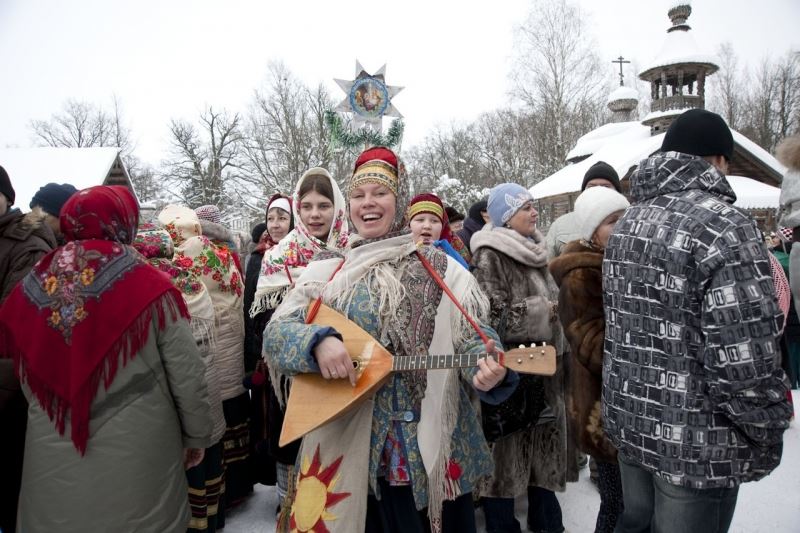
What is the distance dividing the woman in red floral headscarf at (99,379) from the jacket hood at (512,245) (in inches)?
80.3

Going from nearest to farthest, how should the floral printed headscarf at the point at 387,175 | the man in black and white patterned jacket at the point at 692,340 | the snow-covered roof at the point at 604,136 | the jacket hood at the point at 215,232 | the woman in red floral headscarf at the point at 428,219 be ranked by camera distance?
1. the man in black and white patterned jacket at the point at 692,340
2. the floral printed headscarf at the point at 387,175
3. the woman in red floral headscarf at the point at 428,219
4. the jacket hood at the point at 215,232
5. the snow-covered roof at the point at 604,136

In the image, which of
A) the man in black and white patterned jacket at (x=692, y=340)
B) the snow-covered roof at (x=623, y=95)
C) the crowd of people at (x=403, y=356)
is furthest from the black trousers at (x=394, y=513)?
the snow-covered roof at (x=623, y=95)

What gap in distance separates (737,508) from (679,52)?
69.0 feet

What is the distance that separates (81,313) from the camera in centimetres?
212

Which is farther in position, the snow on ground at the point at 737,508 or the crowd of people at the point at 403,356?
the snow on ground at the point at 737,508

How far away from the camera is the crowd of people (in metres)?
1.72

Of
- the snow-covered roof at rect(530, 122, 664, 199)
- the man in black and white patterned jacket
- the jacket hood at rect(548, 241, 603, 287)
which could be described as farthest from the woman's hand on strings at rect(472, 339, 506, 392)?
the snow-covered roof at rect(530, 122, 664, 199)

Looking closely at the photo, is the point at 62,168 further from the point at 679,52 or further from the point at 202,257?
the point at 679,52

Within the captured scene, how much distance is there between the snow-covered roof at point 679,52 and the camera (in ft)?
64.1

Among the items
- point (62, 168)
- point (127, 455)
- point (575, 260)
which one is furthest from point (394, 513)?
point (62, 168)

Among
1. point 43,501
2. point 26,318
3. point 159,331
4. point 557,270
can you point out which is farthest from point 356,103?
point 43,501

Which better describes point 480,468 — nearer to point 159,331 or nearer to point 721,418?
point 721,418

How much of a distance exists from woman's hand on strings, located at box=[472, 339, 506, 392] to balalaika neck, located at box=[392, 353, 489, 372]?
0.9 inches

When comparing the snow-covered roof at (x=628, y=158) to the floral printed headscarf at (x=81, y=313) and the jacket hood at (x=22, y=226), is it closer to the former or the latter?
the jacket hood at (x=22, y=226)
